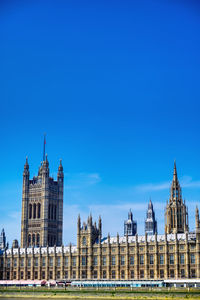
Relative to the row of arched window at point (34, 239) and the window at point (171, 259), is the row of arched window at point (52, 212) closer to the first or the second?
the row of arched window at point (34, 239)

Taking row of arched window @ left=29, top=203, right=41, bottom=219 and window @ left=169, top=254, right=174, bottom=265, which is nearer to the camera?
window @ left=169, top=254, right=174, bottom=265

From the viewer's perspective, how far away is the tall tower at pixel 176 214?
5226 inches

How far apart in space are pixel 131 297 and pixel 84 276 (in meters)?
42.3

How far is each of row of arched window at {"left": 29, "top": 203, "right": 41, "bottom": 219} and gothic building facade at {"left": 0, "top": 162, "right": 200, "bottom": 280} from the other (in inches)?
1261

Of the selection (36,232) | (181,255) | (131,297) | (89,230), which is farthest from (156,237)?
(36,232)

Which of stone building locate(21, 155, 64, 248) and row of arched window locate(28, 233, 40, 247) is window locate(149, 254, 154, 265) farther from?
row of arched window locate(28, 233, 40, 247)

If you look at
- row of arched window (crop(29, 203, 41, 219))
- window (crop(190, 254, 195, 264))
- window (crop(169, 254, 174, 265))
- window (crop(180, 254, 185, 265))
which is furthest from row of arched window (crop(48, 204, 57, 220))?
window (crop(190, 254, 195, 264))

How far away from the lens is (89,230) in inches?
5290

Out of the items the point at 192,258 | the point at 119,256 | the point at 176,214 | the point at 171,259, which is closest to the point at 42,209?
the point at 119,256

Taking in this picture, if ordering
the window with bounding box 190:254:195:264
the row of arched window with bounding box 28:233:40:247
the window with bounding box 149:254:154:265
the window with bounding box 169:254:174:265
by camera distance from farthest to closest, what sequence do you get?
1. the row of arched window with bounding box 28:233:40:247
2. the window with bounding box 149:254:154:265
3. the window with bounding box 169:254:174:265
4. the window with bounding box 190:254:195:264

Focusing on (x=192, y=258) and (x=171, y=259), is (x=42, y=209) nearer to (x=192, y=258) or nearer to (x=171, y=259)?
(x=171, y=259)

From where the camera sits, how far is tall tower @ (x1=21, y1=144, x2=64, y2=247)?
→ 584 ft

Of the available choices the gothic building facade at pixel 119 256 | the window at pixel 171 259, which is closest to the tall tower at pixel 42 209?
the gothic building facade at pixel 119 256

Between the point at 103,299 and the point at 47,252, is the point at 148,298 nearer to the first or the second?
the point at 103,299
